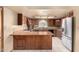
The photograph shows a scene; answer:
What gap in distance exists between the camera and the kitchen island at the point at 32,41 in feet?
17.1

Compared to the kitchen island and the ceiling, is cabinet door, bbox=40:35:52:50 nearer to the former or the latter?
the kitchen island

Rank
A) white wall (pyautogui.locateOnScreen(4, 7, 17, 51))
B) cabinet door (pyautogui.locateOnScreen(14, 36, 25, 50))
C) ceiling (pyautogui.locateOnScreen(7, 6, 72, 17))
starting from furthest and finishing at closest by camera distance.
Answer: cabinet door (pyautogui.locateOnScreen(14, 36, 25, 50)) < white wall (pyautogui.locateOnScreen(4, 7, 17, 51)) < ceiling (pyautogui.locateOnScreen(7, 6, 72, 17))

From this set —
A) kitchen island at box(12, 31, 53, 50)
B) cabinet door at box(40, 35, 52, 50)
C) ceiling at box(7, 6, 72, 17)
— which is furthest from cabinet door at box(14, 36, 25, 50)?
ceiling at box(7, 6, 72, 17)

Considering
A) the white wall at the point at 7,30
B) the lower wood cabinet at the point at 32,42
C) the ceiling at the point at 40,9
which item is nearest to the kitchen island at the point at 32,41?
the lower wood cabinet at the point at 32,42

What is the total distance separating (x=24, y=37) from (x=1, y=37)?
1.35 metres

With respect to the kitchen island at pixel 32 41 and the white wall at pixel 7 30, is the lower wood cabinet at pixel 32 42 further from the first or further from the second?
the white wall at pixel 7 30

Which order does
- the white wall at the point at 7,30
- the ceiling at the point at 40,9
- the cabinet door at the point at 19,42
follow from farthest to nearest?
the cabinet door at the point at 19,42 → the white wall at the point at 7,30 → the ceiling at the point at 40,9

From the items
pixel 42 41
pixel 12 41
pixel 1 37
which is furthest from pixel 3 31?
pixel 42 41

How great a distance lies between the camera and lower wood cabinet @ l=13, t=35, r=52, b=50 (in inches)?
206

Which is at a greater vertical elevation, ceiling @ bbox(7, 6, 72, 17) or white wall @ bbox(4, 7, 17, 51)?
ceiling @ bbox(7, 6, 72, 17)

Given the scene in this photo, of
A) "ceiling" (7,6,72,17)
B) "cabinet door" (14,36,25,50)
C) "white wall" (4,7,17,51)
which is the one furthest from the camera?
"cabinet door" (14,36,25,50)

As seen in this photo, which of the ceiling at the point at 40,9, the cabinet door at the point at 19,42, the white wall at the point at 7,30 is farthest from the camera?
the cabinet door at the point at 19,42

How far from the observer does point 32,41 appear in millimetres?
5305
